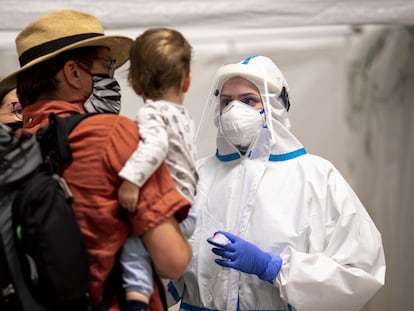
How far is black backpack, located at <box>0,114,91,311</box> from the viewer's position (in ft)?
3.09

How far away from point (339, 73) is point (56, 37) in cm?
147

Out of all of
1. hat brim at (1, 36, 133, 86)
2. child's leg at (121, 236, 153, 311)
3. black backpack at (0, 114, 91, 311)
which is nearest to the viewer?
black backpack at (0, 114, 91, 311)

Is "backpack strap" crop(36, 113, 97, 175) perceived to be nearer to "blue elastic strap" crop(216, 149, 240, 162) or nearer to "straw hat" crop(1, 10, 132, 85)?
"straw hat" crop(1, 10, 132, 85)

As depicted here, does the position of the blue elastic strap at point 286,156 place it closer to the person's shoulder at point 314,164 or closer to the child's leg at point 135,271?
the person's shoulder at point 314,164

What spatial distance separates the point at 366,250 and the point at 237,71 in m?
0.60

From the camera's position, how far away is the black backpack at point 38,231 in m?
0.94

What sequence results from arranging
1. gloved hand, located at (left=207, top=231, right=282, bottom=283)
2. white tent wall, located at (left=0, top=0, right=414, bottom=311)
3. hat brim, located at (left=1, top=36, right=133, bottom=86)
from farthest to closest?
white tent wall, located at (left=0, top=0, right=414, bottom=311)
gloved hand, located at (left=207, top=231, right=282, bottom=283)
hat brim, located at (left=1, top=36, right=133, bottom=86)

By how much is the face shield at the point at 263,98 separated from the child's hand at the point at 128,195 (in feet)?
2.21

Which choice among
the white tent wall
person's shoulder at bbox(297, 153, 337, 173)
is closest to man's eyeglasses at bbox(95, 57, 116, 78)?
person's shoulder at bbox(297, 153, 337, 173)

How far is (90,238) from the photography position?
1029 mm

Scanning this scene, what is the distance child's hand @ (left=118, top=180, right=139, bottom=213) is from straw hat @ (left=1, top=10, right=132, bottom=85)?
34 cm

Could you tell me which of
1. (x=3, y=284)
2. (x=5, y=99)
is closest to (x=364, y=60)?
(x=5, y=99)

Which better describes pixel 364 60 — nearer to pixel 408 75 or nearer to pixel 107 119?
pixel 408 75

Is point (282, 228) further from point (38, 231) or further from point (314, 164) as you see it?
point (38, 231)
